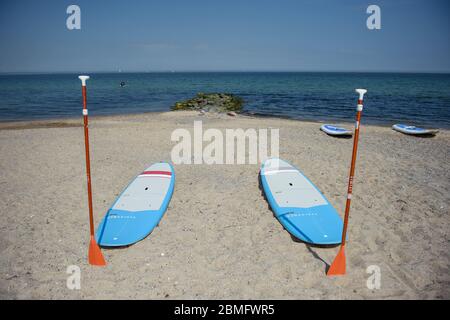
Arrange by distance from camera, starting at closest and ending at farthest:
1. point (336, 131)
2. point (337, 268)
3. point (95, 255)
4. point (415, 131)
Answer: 1. point (337, 268)
2. point (95, 255)
3. point (336, 131)
4. point (415, 131)

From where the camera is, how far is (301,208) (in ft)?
19.4

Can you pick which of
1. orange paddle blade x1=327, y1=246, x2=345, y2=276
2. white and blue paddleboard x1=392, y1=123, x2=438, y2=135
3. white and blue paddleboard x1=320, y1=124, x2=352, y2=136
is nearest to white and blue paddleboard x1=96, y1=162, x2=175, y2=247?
orange paddle blade x1=327, y1=246, x2=345, y2=276

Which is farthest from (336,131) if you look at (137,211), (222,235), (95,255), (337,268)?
(95,255)

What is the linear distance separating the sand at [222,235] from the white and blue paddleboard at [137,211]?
8.3 inches

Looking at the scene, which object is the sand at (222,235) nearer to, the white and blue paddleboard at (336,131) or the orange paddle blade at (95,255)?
the orange paddle blade at (95,255)

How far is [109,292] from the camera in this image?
4.02 meters

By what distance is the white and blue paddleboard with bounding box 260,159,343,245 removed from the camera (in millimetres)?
5137

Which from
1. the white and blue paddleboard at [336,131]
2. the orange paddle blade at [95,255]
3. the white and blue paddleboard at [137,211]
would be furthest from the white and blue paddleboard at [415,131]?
the orange paddle blade at [95,255]

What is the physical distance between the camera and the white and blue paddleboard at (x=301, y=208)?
5.14 meters

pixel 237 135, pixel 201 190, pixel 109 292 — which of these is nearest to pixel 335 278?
pixel 109 292

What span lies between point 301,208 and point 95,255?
408 centimetres

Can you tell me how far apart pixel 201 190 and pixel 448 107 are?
2949cm

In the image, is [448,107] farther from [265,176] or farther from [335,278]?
[335,278]

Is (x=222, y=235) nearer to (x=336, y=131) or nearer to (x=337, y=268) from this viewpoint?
(x=337, y=268)
